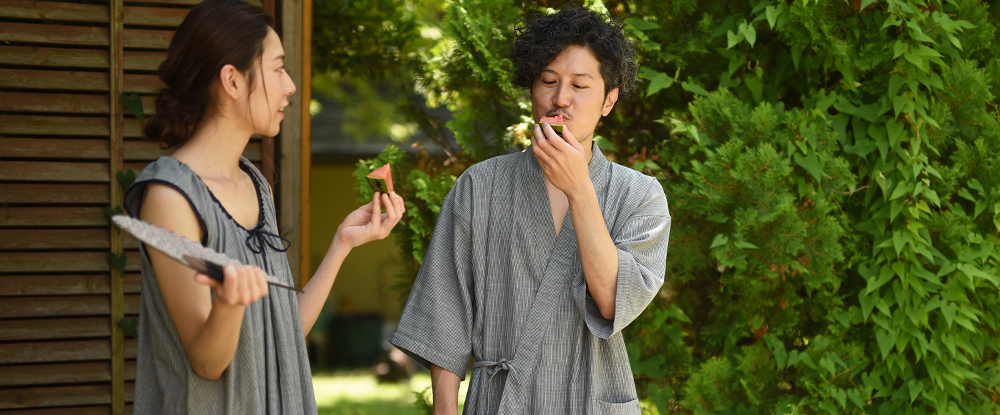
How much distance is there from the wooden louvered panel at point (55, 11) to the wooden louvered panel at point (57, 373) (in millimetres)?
1403

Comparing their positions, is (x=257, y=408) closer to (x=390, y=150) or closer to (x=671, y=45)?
(x=390, y=150)

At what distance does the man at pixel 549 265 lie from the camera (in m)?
2.00

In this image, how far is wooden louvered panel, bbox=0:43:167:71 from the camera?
299 centimetres

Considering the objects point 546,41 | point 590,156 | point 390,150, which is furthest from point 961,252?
point 390,150

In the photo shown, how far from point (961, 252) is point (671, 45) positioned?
4.53 feet

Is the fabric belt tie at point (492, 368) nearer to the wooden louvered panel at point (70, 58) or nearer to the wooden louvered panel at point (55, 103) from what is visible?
the wooden louvered panel at point (55, 103)

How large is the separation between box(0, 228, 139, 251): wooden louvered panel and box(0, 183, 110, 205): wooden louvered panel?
0.11 m

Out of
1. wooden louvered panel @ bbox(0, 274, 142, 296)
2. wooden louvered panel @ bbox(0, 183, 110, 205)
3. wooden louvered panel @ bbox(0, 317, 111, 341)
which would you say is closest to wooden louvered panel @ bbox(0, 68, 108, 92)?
wooden louvered panel @ bbox(0, 183, 110, 205)

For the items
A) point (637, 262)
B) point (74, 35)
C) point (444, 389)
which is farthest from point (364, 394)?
point (637, 262)

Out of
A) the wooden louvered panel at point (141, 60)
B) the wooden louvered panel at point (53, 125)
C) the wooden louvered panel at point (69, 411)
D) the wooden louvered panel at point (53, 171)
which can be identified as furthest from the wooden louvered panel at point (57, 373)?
the wooden louvered panel at point (141, 60)

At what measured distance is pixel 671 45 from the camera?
3193 millimetres

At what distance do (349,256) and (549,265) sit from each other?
33.6 ft

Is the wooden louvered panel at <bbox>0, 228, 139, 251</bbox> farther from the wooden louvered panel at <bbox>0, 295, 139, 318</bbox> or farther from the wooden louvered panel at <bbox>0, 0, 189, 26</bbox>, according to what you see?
the wooden louvered panel at <bbox>0, 0, 189, 26</bbox>

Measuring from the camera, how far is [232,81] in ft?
5.52
